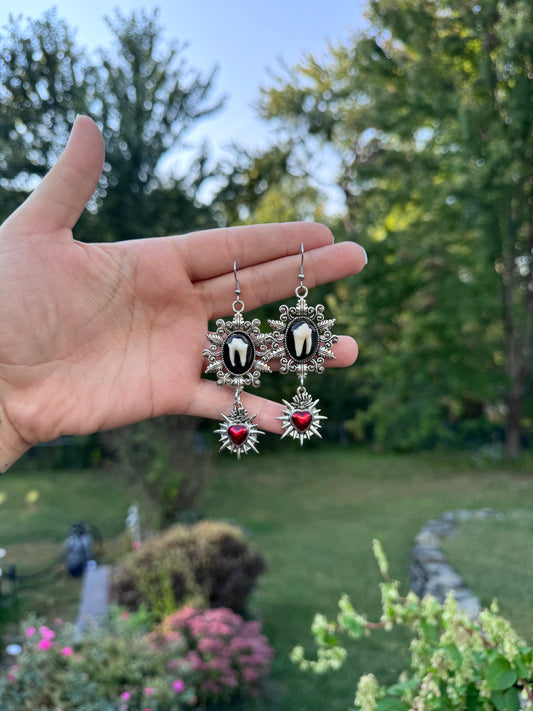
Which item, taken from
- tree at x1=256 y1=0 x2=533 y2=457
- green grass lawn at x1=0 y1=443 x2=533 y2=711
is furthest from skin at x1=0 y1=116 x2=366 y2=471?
tree at x1=256 y1=0 x2=533 y2=457

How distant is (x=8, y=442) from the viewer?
1769mm

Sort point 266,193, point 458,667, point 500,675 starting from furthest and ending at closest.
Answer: point 266,193 < point 458,667 < point 500,675

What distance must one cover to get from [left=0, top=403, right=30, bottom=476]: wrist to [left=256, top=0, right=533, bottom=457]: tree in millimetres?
9101

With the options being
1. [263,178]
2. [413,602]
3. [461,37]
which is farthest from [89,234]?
[461,37]

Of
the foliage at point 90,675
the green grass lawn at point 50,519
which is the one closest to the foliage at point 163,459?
the green grass lawn at point 50,519

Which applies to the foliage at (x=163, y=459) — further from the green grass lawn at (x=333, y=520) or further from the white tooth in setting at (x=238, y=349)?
the white tooth in setting at (x=238, y=349)

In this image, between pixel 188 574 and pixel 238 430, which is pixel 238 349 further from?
pixel 188 574

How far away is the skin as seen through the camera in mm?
1647

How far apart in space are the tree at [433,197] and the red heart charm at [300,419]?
869 centimetres

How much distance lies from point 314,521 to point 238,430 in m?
7.32

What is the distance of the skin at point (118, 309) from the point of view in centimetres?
165

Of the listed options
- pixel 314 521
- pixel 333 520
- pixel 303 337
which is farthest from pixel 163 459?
pixel 303 337

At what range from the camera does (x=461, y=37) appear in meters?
10.4

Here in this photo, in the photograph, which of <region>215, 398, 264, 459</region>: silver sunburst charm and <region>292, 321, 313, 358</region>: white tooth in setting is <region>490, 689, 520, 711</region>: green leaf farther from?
<region>292, 321, 313, 358</region>: white tooth in setting
